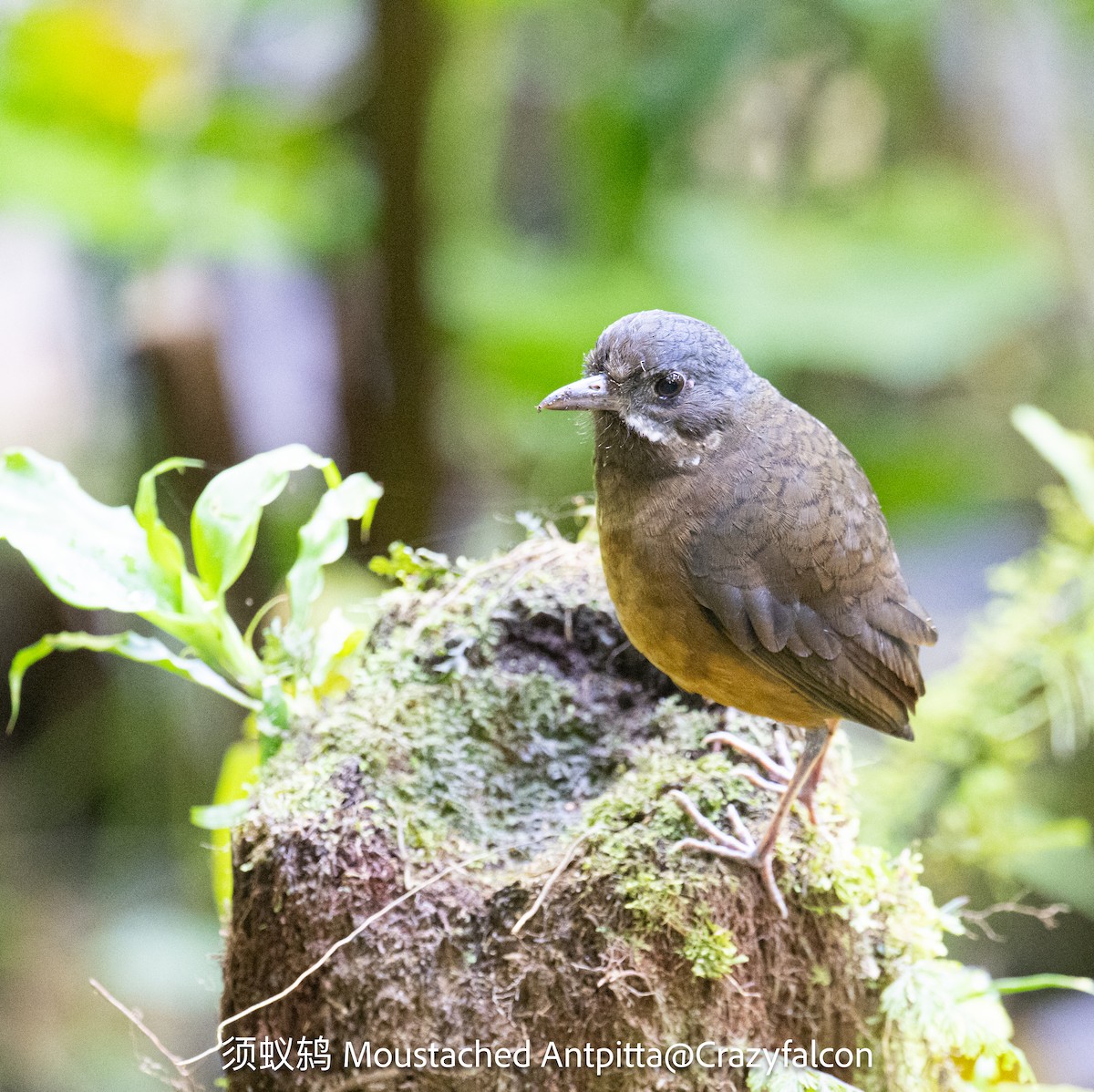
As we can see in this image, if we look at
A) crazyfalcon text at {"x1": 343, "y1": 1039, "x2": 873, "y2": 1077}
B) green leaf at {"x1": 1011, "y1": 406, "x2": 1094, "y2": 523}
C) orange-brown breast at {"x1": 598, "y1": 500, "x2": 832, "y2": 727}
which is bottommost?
crazyfalcon text at {"x1": 343, "y1": 1039, "x2": 873, "y2": 1077}

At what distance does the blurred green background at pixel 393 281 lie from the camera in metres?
4.65

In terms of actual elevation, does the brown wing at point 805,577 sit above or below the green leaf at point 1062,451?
below

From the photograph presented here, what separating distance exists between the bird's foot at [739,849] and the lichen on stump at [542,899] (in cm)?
2

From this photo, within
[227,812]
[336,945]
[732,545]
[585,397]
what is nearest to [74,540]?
[227,812]

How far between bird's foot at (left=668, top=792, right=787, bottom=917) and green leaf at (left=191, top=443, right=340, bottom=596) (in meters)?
1.00

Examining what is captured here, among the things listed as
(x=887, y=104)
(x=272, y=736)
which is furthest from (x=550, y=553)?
(x=887, y=104)

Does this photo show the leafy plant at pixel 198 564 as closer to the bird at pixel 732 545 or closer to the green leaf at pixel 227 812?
the green leaf at pixel 227 812

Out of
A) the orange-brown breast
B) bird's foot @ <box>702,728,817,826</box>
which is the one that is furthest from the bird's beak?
bird's foot @ <box>702,728,817,826</box>

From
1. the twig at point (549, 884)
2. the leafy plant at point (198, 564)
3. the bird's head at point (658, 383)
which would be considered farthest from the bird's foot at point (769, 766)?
the leafy plant at point (198, 564)

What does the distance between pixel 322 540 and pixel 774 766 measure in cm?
106

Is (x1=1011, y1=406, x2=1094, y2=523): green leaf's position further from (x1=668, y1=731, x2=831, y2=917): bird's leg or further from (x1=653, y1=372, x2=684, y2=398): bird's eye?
(x1=668, y1=731, x2=831, y2=917): bird's leg

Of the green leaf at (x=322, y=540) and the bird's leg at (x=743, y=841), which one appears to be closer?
the bird's leg at (x=743, y=841)

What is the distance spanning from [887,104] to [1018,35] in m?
0.73

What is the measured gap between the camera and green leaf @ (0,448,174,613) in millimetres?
2016
